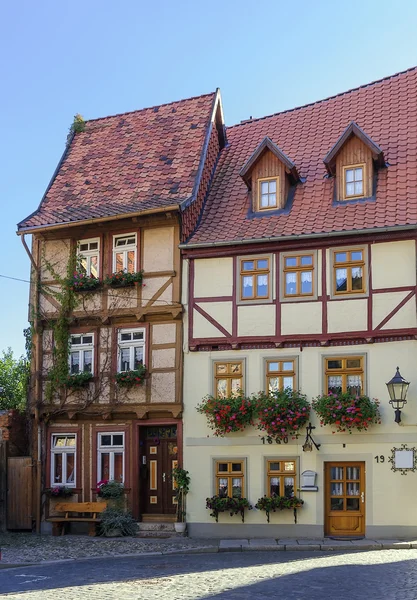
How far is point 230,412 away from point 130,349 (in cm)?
332

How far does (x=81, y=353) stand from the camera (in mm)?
23094

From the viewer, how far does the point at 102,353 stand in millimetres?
22734

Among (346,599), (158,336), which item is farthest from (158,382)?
(346,599)

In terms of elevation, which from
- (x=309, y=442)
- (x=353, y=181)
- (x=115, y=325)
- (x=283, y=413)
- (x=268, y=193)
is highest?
(x=353, y=181)

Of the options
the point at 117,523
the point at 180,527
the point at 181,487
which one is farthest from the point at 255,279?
the point at 117,523

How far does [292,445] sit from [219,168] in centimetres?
812

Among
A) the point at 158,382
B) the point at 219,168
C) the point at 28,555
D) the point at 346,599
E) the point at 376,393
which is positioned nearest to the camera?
the point at 346,599

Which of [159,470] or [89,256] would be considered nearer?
[159,470]

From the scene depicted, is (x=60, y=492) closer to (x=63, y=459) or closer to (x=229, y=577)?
(x=63, y=459)

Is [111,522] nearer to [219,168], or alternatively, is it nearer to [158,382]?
[158,382]

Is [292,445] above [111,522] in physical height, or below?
above

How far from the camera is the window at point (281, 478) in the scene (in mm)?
20453

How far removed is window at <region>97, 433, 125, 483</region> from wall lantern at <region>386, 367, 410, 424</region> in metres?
6.82

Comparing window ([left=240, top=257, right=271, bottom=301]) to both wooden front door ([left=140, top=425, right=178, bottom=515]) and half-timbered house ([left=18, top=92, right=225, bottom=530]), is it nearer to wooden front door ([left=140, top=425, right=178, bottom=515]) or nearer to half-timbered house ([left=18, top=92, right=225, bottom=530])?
half-timbered house ([left=18, top=92, right=225, bottom=530])
